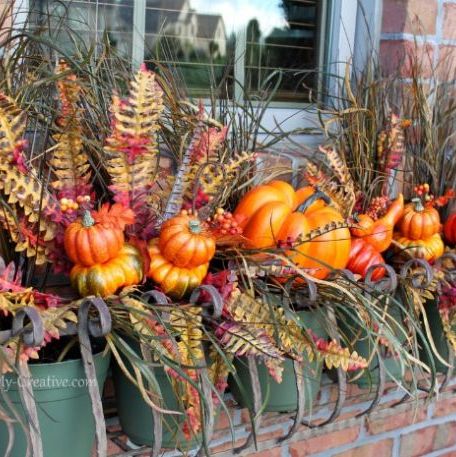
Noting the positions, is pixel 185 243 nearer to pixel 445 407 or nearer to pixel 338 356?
pixel 338 356

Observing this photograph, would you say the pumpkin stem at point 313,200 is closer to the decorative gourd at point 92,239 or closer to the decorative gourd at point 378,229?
the decorative gourd at point 378,229

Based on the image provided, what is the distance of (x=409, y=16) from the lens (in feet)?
4.68

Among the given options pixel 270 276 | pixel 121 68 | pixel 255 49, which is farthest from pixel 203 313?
pixel 255 49

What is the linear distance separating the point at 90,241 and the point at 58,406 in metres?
0.20

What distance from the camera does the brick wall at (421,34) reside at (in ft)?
4.69

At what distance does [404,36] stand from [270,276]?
0.66 m

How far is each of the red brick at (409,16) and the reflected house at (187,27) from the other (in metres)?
0.34

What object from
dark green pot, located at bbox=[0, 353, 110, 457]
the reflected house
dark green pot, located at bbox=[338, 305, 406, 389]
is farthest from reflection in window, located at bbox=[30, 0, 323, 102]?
dark green pot, located at bbox=[0, 353, 110, 457]

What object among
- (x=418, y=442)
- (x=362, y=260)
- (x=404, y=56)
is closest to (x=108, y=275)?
(x=362, y=260)

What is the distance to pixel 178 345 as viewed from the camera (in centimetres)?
88

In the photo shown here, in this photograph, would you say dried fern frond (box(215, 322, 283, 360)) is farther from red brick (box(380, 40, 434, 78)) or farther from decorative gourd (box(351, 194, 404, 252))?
red brick (box(380, 40, 434, 78))

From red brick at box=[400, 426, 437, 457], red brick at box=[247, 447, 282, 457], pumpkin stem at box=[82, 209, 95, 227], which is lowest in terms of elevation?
red brick at box=[400, 426, 437, 457]

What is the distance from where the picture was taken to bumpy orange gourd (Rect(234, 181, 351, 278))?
3.49 feet

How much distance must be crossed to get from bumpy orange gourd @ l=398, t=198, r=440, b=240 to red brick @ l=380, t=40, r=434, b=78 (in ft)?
0.98
